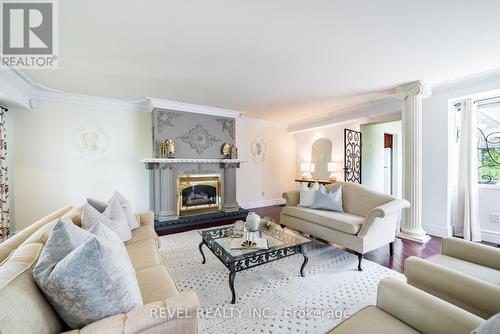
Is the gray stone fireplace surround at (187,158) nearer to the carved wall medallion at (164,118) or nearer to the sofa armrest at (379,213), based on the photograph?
the carved wall medallion at (164,118)

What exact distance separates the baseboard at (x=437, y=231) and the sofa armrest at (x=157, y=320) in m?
4.17

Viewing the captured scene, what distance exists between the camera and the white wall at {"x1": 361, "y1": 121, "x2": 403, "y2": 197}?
16.7 feet

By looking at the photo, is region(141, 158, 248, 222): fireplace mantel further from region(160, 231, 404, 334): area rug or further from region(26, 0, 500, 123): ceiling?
region(160, 231, 404, 334): area rug

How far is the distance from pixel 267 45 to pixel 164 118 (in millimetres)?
2862

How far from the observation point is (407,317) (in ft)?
3.35

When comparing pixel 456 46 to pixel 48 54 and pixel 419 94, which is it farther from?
pixel 48 54

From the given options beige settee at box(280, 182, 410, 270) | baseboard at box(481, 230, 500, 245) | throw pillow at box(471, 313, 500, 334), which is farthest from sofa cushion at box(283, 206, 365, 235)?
baseboard at box(481, 230, 500, 245)

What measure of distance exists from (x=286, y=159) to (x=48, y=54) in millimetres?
5382

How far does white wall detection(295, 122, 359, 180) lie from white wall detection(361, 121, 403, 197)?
43cm

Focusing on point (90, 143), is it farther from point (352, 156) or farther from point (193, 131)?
point (352, 156)

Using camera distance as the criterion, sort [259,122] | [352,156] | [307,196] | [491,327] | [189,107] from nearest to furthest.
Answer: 1. [491,327]
2. [307,196]
3. [189,107]
4. [352,156]
5. [259,122]

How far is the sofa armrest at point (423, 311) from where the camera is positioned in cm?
88

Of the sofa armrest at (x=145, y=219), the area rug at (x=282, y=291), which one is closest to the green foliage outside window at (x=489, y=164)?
the area rug at (x=282, y=291)

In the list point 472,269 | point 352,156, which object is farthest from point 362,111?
point 472,269
